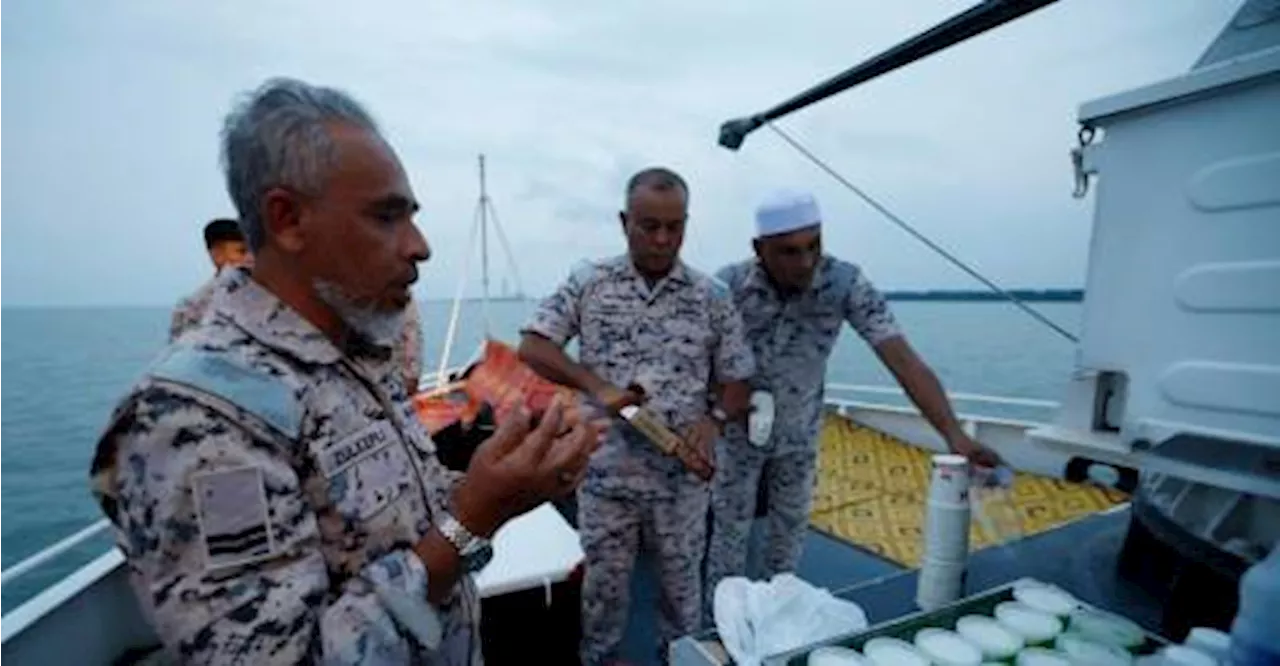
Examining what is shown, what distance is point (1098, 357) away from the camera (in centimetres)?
119

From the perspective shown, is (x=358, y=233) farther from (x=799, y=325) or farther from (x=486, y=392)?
(x=486, y=392)

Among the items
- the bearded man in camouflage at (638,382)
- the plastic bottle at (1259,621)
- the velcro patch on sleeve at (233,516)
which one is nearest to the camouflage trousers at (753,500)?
the bearded man in camouflage at (638,382)

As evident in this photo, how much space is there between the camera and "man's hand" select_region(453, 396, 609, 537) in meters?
1.01

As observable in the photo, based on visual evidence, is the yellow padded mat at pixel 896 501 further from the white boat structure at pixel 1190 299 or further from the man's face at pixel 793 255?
the white boat structure at pixel 1190 299

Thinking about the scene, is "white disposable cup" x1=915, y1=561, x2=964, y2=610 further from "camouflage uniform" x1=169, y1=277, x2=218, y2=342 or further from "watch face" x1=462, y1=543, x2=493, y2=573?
"camouflage uniform" x1=169, y1=277, x2=218, y2=342

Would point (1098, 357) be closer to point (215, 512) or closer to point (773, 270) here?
point (215, 512)

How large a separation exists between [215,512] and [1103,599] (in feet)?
5.11

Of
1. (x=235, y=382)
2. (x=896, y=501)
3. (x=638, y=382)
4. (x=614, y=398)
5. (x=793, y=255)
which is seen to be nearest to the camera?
(x=235, y=382)

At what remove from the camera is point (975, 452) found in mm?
1814

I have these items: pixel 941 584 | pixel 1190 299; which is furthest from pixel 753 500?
pixel 1190 299

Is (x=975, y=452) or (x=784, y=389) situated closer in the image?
(x=975, y=452)

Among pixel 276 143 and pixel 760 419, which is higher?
pixel 276 143

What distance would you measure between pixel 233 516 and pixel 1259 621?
1.18 metres

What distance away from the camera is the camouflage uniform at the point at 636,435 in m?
2.45
